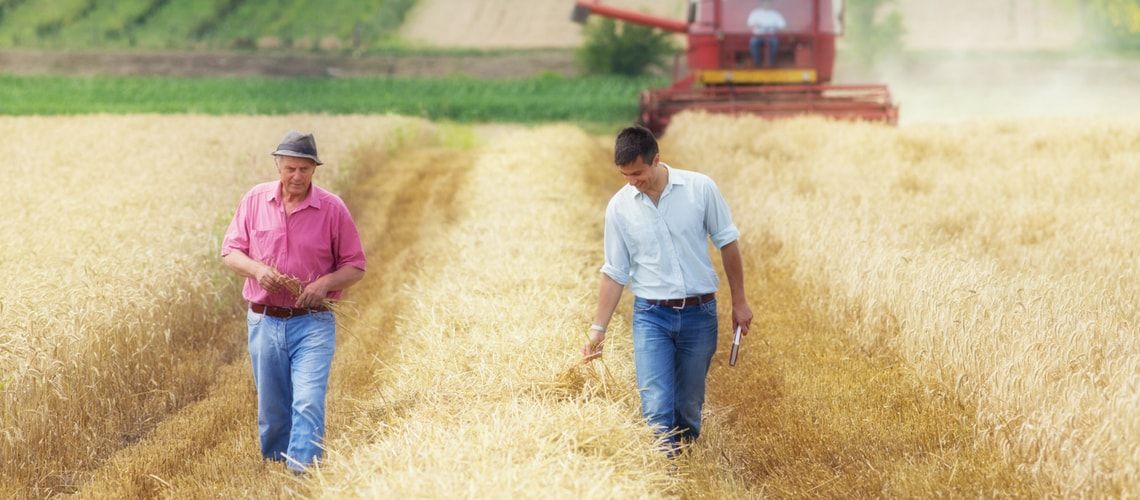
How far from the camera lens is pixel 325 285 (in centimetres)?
589

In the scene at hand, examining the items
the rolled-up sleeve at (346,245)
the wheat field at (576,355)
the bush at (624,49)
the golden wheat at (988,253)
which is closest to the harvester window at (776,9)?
the golden wheat at (988,253)

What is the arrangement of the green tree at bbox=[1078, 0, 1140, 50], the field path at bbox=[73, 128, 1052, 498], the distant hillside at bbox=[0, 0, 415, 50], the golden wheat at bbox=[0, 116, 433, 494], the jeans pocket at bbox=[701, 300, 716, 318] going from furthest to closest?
the distant hillside at bbox=[0, 0, 415, 50]
the green tree at bbox=[1078, 0, 1140, 50]
the golden wheat at bbox=[0, 116, 433, 494]
the jeans pocket at bbox=[701, 300, 716, 318]
the field path at bbox=[73, 128, 1052, 498]

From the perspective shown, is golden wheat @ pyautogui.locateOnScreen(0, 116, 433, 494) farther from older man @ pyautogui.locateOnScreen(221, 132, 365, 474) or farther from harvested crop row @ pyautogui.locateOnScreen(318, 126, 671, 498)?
harvested crop row @ pyautogui.locateOnScreen(318, 126, 671, 498)

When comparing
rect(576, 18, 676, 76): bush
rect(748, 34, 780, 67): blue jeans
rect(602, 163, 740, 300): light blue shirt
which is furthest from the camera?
rect(576, 18, 676, 76): bush

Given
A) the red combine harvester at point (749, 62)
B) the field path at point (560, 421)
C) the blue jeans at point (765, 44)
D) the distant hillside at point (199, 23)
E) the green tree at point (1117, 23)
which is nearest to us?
the field path at point (560, 421)

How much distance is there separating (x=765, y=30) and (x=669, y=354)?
62.2 feet

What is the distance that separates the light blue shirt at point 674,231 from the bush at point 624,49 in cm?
4533

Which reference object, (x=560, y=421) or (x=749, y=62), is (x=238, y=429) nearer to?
(x=560, y=421)

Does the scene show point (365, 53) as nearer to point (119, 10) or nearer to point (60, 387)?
point (119, 10)

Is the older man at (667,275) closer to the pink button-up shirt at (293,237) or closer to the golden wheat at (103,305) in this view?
the pink button-up shirt at (293,237)

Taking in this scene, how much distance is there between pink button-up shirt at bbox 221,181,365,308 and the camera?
5.95 meters

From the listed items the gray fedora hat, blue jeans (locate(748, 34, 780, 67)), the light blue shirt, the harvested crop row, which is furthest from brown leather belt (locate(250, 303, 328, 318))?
blue jeans (locate(748, 34, 780, 67))

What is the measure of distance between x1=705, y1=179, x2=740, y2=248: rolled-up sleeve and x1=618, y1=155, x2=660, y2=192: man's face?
1.04 feet

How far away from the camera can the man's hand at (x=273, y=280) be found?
225 inches
